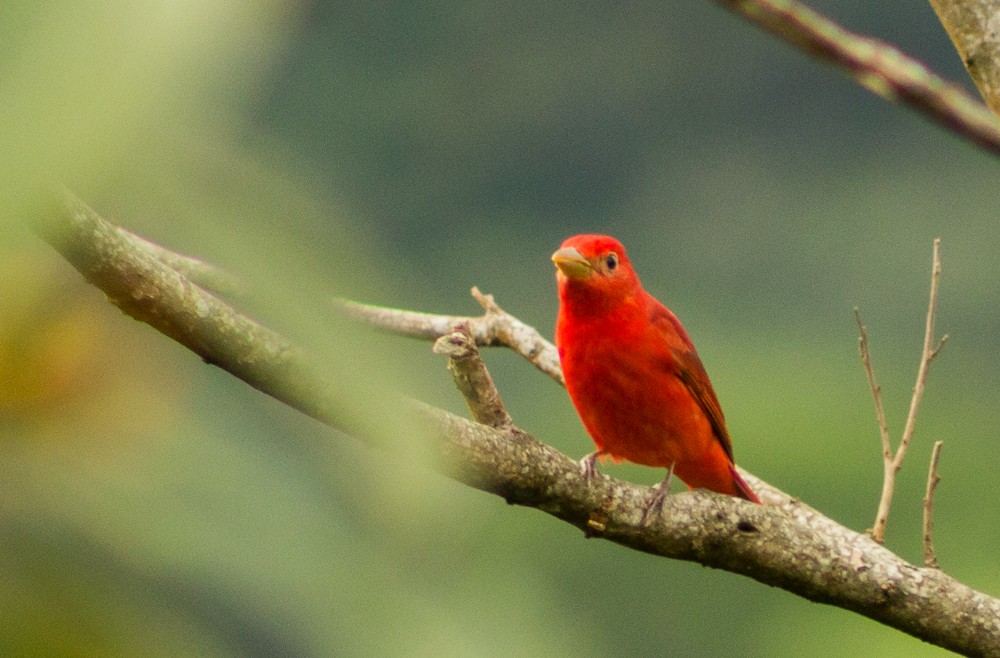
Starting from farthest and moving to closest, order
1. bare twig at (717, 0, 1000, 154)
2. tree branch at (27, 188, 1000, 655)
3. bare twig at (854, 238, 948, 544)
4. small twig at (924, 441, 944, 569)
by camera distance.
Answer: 1. bare twig at (854, 238, 948, 544)
2. small twig at (924, 441, 944, 569)
3. tree branch at (27, 188, 1000, 655)
4. bare twig at (717, 0, 1000, 154)

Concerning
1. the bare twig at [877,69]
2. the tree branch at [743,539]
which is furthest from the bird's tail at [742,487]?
the bare twig at [877,69]

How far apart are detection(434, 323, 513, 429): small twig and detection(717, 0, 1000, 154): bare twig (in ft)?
6.90

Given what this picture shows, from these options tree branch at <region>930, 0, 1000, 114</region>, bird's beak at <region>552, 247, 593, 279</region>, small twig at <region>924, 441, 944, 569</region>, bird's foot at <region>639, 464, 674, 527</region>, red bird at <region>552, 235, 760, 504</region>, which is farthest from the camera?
bird's beak at <region>552, 247, 593, 279</region>

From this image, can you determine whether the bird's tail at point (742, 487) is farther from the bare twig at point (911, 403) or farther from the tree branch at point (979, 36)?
the tree branch at point (979, 36)

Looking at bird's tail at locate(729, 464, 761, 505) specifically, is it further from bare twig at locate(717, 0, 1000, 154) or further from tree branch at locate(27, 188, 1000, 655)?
bare twig at locate(717, 0, 1000, 154)

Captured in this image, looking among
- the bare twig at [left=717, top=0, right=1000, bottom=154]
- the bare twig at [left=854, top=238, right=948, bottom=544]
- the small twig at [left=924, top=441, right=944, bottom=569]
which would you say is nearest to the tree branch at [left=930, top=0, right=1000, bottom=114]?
the bare twig at [left=854, top=238, right=948, bottom=544]

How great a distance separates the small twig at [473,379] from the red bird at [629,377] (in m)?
1.27

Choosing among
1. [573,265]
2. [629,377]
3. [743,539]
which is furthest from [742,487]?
[743,539]

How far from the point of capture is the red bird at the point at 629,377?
4.09 metres

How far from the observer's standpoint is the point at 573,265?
422 centimetres

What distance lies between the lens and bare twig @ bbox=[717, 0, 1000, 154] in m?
0.60

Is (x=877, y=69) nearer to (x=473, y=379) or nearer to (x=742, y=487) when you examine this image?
(x=473, y=379)

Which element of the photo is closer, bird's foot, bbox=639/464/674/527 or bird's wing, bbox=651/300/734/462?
bird's foot, bbox=639/464/674/527

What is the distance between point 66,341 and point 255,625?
0.16 meters
